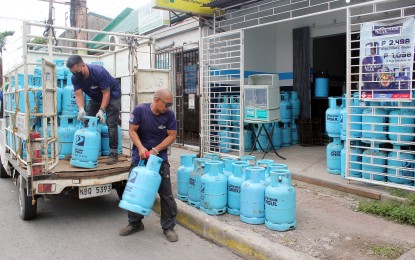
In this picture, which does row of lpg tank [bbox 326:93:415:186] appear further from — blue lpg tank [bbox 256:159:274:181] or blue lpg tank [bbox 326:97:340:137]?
blue lpg tank [bbox 256:159:274:181]

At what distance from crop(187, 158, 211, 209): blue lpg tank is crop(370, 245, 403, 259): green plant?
2297 millimetres

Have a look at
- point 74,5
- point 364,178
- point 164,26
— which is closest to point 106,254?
point 364,178

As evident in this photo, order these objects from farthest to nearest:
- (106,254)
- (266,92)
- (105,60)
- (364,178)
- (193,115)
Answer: (193,115), (105,60), (266,92), (364,178), (106,254)

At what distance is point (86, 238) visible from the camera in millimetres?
4520

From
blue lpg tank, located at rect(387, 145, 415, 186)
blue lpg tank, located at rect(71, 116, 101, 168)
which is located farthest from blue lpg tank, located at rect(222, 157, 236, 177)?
blue lpg tank, located at rect(387, 145, 415, 186)

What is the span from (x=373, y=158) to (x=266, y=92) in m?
2.74

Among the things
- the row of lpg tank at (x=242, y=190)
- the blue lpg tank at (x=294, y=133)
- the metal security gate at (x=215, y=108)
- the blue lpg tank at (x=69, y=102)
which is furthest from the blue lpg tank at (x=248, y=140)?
the blue lpg tank at (x=69, y=102)

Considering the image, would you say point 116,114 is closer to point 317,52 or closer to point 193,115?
point 193,115

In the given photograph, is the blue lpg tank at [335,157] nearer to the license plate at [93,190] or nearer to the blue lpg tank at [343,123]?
the blue lpg tank at [343,123]

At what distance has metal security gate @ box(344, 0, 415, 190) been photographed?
5137 millimetres

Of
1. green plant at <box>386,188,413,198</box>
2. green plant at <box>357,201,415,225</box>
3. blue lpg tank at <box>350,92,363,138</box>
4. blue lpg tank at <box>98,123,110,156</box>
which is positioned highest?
blue lpg tank at <box>350,92,363,138</box>

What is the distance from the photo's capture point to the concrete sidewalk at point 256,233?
3.79 m

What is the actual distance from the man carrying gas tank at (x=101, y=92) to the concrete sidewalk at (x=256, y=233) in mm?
1320

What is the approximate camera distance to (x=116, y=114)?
19.1 ft
